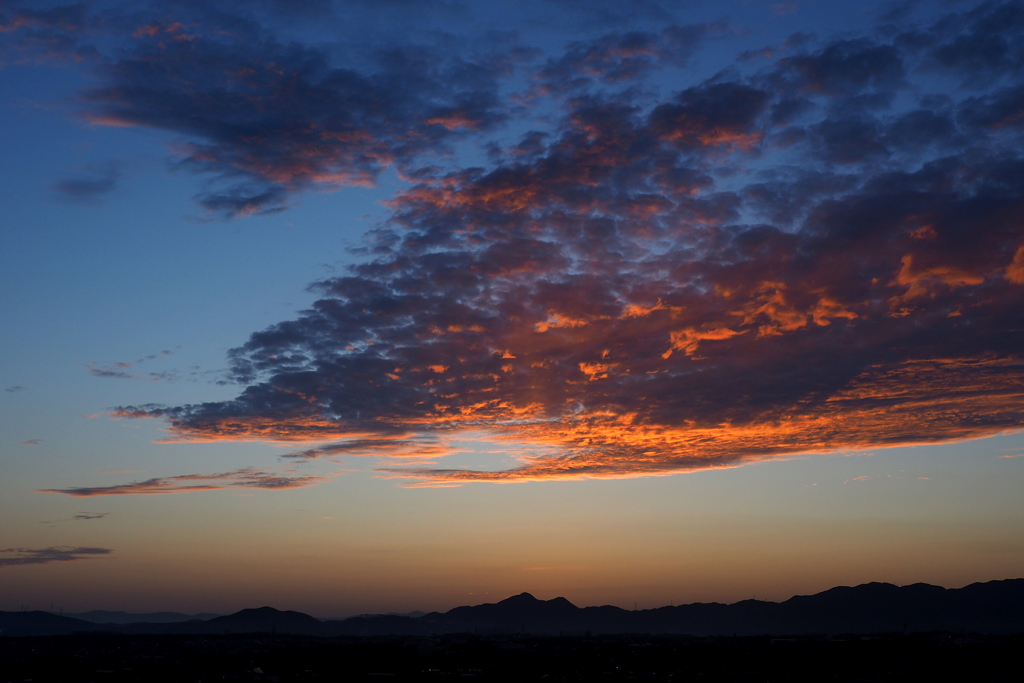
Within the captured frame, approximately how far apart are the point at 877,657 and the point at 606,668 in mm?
52546

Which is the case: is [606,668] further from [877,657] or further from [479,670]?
[877,657]

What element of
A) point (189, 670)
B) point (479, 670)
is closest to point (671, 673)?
point (479, 670)

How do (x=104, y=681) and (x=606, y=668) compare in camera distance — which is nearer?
(x=104, y=681)

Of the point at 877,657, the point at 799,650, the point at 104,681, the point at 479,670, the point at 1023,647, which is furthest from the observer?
the point at 799,650

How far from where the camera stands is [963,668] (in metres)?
118

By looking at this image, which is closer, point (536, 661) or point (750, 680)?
point (750, 680)

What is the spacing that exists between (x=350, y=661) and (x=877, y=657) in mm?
101472

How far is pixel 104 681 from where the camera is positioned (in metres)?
116

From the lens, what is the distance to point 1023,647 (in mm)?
157375

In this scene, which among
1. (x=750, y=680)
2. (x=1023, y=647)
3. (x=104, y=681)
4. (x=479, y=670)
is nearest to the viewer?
(x=750, y=680)

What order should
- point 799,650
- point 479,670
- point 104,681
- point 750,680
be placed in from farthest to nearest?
point 799,650
point 479,670
point 104,681
point 750,680

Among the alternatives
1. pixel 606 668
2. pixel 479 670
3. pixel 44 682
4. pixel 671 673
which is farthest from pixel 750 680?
pixel 44 682

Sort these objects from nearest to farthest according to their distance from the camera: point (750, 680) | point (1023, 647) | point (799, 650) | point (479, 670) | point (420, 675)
A: point (750, 680), point (420, 675), point (479, 670), point (1023, 647), point (799, 650)

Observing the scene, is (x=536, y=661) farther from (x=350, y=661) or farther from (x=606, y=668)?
(x=350, y=661)
